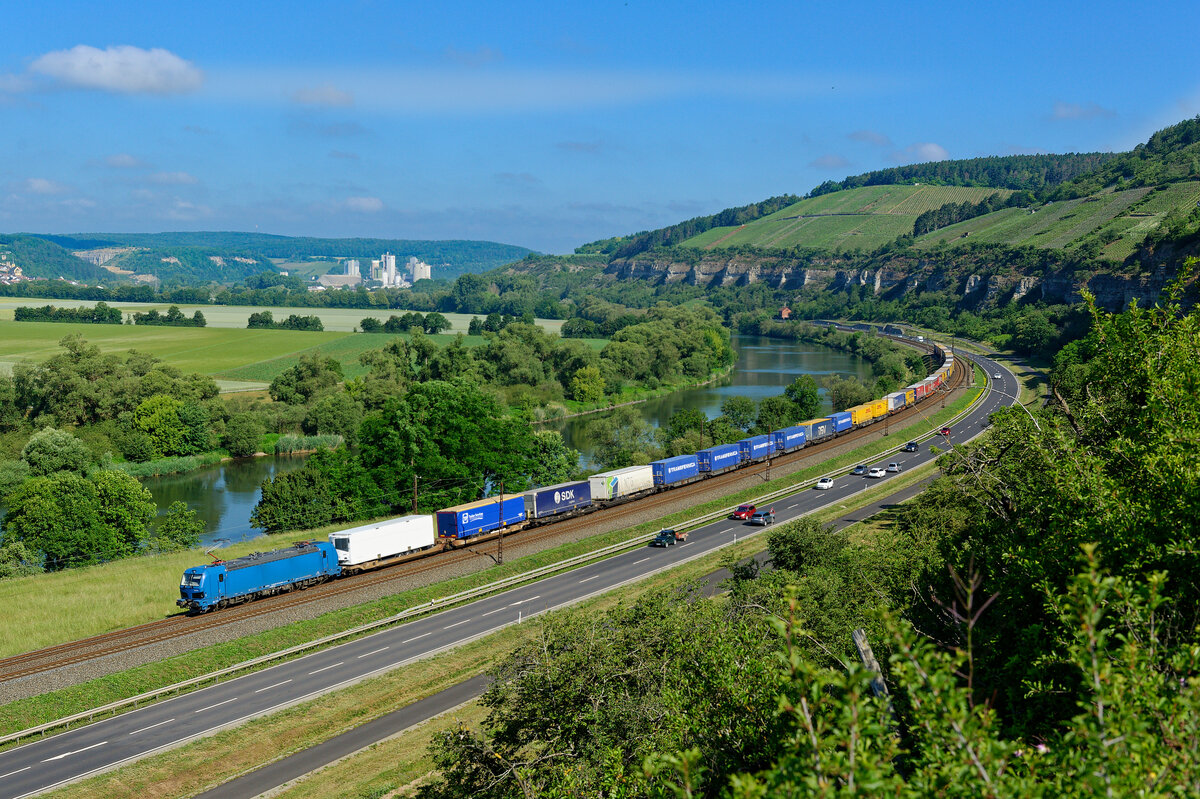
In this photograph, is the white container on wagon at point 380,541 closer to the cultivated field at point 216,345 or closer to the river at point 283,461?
the river at point 283,461

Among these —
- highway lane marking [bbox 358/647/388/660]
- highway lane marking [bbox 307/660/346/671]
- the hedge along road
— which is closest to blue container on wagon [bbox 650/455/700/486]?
the hedge along road

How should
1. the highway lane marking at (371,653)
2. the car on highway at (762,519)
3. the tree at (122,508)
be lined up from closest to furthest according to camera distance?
the highway lane marking at (371,653) < the tree at (122,508) < the car on highway at (762,519)

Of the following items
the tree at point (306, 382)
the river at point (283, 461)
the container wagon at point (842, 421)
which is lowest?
the river at point (283, 461)

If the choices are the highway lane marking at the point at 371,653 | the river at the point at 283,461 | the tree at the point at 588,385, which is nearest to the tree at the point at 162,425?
the river at the point at 283,461

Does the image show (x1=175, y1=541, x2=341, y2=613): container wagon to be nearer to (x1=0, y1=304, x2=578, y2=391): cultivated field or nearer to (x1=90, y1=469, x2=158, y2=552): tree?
(x1=90, y1=469, x2=158, y2=552): tree

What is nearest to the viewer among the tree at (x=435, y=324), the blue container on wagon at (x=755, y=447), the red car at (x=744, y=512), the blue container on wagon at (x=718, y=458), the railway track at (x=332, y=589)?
the railway track at (x=332, y=589)

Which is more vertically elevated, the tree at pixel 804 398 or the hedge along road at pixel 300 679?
the tree at pixel 804 398

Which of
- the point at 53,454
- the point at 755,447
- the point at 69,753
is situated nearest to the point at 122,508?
the point at 53,454
